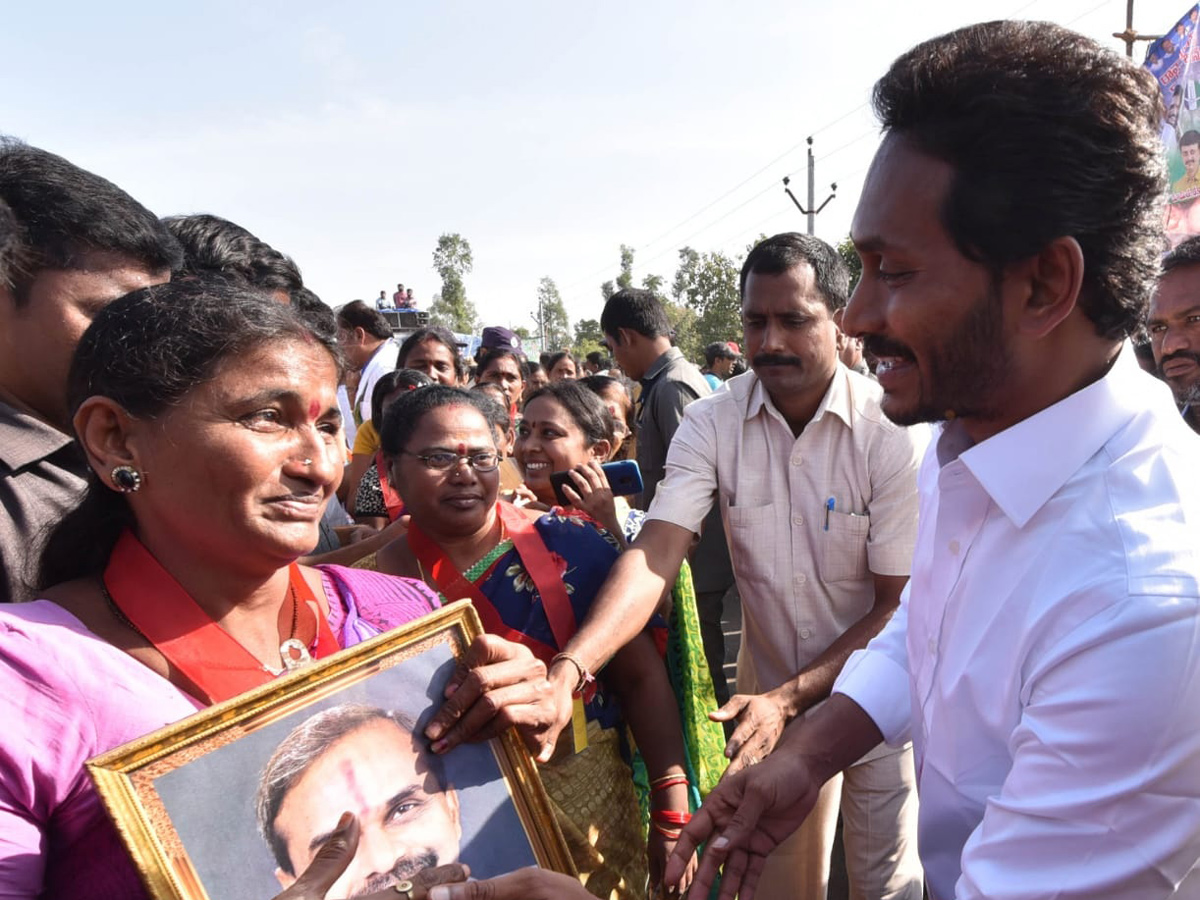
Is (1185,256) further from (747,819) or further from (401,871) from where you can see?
(401,871)

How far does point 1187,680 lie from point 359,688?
123cm

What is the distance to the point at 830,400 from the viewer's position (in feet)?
9.64

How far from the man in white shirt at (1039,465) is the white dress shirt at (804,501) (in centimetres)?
127

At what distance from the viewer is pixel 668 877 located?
1613mm

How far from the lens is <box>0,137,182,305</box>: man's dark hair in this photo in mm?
1734

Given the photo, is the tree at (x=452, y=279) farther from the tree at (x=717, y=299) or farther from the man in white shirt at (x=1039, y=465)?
the man in white shirt at (x=1039, y=465)

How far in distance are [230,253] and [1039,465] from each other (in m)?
2.29

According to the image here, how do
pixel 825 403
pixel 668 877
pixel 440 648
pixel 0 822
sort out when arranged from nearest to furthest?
pixel 0 822, pixel 440 648, pixel 668 877, pixel 825 403

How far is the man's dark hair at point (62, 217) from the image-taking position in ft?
5.69

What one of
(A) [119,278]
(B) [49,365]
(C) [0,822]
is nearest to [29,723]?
(C) [0,822]

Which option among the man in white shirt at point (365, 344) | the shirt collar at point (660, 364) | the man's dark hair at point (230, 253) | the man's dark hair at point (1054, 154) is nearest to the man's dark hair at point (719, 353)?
the shirt collar at point (660, 364)

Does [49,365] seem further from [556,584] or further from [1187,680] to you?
[1187,680]

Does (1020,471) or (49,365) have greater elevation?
(49,365)

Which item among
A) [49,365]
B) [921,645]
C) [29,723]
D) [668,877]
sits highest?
[49,365]
